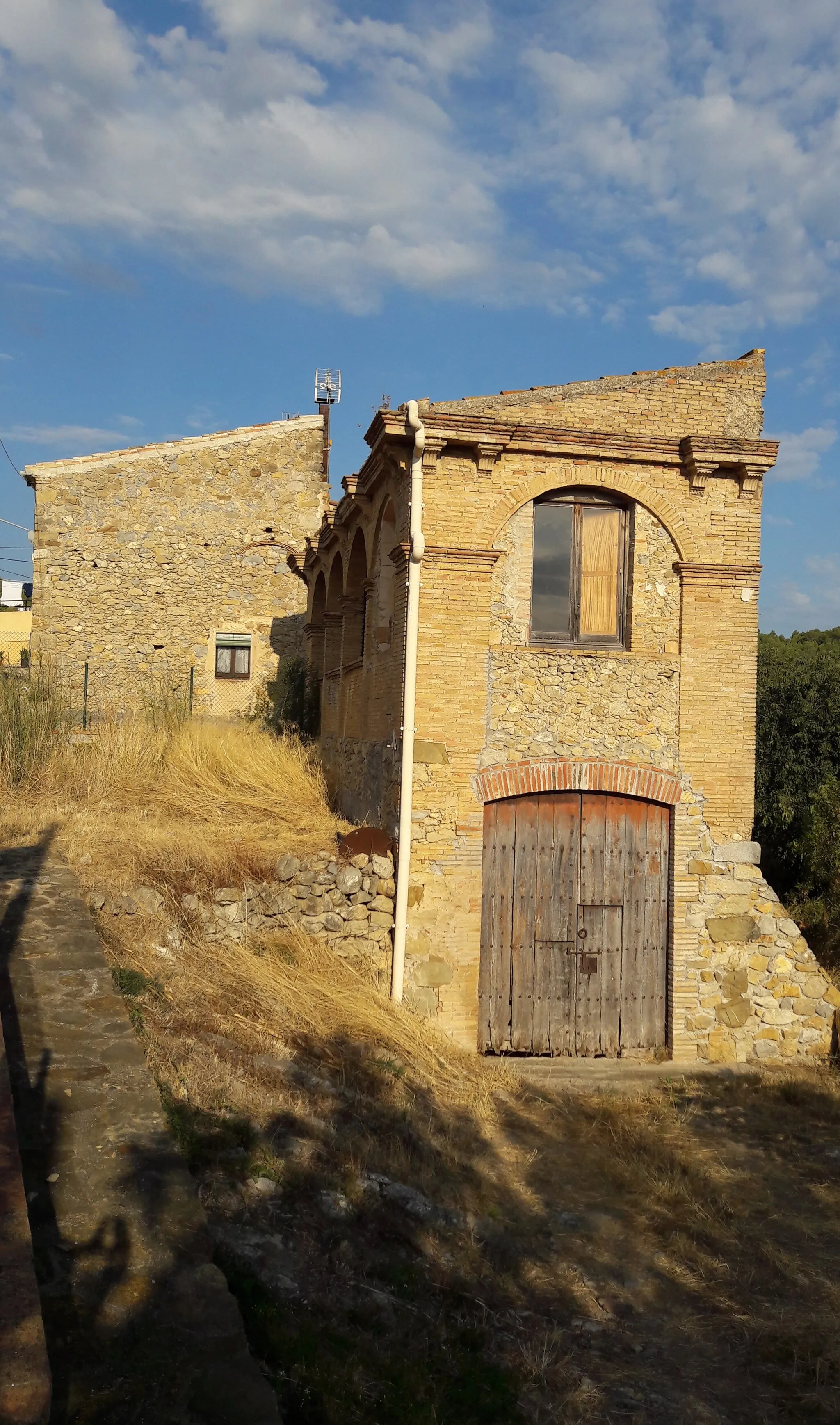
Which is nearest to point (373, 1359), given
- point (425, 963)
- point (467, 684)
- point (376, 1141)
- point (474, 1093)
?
point (376, 1141)

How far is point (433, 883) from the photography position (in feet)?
29.3

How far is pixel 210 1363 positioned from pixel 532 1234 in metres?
3.65

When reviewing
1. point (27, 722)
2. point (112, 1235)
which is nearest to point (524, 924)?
point (112, 1235)

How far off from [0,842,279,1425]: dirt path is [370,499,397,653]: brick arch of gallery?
5.76 m

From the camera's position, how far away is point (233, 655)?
19766 mm

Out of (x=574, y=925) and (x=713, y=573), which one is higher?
(x=713, y=573)

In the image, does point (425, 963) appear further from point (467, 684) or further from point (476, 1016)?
point (467, 684)

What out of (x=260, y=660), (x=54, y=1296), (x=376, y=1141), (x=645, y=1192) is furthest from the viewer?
(x=260, y=660)

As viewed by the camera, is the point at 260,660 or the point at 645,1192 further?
the point at 260,660

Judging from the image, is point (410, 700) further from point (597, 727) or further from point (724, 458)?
point (724, 458)

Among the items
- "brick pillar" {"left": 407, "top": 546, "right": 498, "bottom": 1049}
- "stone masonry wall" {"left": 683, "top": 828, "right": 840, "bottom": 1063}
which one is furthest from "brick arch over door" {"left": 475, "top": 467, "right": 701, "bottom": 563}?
"stone masonry wall" {"left": 683, "top": 828, "right": 840, "bottom": 1063}

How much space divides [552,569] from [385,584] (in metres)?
1.86

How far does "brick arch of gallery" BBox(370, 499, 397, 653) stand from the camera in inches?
398

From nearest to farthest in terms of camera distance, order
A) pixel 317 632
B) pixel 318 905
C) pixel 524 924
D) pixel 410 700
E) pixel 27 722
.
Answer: pixel 318 905, pixel 410 700, pixel 524 924, pixel 27 722, pixel 317 632
